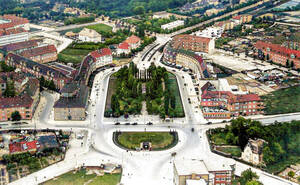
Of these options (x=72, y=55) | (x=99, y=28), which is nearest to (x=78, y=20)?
(x=99, y=28)

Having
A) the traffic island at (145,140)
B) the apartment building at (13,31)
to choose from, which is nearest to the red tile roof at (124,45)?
the apartment building at (13,31)

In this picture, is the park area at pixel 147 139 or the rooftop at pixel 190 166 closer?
the rooftop at pixel 190 166

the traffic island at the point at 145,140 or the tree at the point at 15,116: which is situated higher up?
the tree at the point at 15,116

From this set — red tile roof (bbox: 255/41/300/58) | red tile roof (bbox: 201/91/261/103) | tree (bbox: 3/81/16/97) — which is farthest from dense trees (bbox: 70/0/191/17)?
red tile roof (bbox: 201/91/261/103)

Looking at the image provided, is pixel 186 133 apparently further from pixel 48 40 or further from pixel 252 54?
pixel 48 40

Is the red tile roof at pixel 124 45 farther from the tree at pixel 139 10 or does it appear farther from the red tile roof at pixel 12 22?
the tree at pixel 139 10

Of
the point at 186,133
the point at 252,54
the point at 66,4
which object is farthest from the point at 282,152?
the point at 66,4

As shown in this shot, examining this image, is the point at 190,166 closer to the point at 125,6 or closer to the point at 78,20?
the point at 78,20
